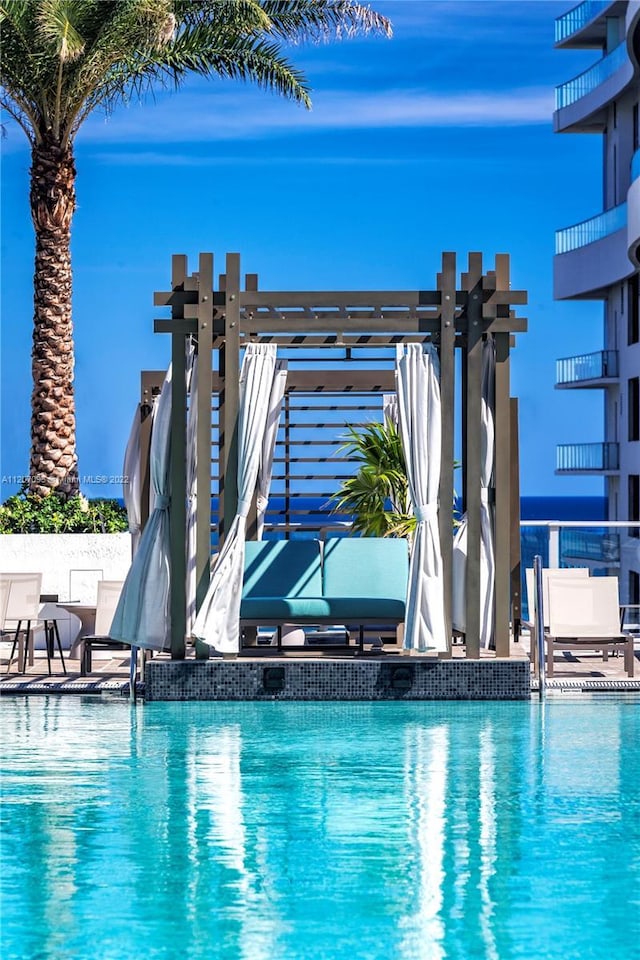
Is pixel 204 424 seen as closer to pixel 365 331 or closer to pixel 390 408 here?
pixel 365 331

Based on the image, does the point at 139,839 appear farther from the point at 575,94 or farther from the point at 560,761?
the point at 575,94

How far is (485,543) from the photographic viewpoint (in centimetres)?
1138

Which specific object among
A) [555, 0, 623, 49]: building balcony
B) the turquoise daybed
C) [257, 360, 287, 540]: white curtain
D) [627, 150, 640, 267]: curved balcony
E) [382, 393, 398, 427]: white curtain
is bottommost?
the turquoise daybed

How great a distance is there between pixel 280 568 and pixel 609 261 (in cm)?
3339

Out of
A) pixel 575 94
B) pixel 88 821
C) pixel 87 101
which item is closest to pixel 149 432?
pixel 87 101

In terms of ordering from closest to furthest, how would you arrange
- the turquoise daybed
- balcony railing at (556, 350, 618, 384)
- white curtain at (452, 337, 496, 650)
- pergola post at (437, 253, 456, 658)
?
pergola post at (437, 253, 456, 658) < white curtain at (452, 337, 496, 650) < the turquoise daybed < balcony railing at (556, 350, 618, 384)

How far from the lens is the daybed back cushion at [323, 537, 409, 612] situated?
38.9 feet

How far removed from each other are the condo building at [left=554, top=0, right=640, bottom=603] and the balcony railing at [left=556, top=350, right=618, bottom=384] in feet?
0.10

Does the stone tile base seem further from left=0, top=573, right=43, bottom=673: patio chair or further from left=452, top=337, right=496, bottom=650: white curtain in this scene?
left=0, top=573, right=43, bottom=673: patio chair

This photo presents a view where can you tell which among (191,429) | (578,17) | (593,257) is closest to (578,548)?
(191,429)

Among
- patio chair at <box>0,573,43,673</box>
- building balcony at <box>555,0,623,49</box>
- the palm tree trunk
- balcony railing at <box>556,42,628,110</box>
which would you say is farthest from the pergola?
building balcony at <box>555,0,623,49</box>

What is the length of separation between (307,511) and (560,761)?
6645 millimetres

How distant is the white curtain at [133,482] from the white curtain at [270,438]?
1.09 metres

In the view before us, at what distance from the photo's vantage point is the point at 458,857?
21.5 ft
